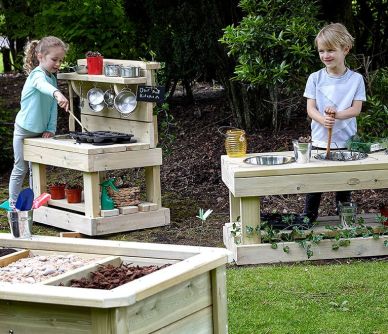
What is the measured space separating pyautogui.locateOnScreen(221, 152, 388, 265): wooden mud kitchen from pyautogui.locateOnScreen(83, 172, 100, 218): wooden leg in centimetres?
133

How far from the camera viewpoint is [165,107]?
Answer: 848cm

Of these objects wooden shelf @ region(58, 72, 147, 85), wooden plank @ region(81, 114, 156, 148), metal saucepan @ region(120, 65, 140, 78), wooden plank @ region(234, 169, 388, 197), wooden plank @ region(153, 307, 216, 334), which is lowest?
wooden plank @ region(153, 307, 216, 334)

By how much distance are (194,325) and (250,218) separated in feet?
8.53

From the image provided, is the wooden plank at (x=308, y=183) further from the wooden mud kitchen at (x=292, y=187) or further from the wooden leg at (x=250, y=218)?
the wooden leg at (x=250, y=218)

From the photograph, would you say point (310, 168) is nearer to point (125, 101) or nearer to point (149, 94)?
point (149, 94)

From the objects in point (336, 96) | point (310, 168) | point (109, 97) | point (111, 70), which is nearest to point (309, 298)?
point (310, 168)

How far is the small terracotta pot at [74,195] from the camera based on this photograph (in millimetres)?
8312

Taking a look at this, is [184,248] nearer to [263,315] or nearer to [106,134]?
[263,315]

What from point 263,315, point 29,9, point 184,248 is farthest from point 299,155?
point 29,9

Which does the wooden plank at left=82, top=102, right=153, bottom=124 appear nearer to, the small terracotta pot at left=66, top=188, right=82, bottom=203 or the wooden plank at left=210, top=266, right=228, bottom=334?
the small terracotta pot at left=66, top=188, right=82, bottom=203

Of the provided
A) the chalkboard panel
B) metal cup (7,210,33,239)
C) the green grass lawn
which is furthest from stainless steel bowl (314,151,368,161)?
metal cup (7,210,33,239)

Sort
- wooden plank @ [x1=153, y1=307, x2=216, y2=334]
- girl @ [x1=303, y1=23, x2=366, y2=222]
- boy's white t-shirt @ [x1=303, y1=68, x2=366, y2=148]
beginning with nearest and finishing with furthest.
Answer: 1. wooden plank @ [x1=153, y1=307, x2=216, y2=334]
2. girl @ [x1=303, y1=23, x2=366, y2=222]
3. boy's white t-shirt @ [x1=303, y1=68, x2=366, y2=148]

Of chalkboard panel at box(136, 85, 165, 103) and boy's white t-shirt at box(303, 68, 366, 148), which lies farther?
chalkboard panel at box(136, 85, 165, 103)

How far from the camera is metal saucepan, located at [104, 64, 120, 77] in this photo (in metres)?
8.18
